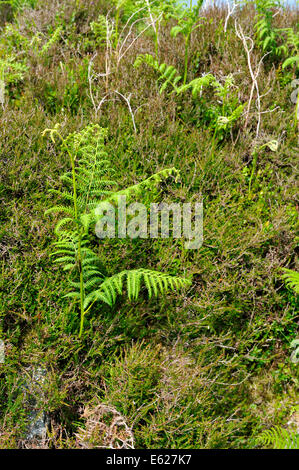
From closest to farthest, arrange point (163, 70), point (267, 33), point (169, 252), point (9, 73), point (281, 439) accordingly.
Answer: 1. point (281, 439)
2. point (169, 252)
3. point (163, 70)
4. point (9, 73)
5. point (267, 33)

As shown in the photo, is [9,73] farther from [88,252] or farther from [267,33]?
[267,33]

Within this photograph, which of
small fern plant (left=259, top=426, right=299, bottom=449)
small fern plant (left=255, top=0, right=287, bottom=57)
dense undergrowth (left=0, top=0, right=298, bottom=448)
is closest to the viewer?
small fern plant (left=259, top=426, right=299, bottom=449)

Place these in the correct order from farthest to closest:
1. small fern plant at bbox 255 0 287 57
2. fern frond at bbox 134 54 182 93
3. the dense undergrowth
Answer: small fern plant at bbox 255 0 287 57 → fern frond at bbox 134 54 182 93 → the dense undergrowth

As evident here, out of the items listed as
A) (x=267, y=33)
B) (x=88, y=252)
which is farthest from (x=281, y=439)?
(x=267, y=33)

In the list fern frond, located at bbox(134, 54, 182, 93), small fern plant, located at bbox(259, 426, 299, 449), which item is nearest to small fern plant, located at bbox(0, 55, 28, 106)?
fern frond, located at bbox(134, 54, 182, 93)

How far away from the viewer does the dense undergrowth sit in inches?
123

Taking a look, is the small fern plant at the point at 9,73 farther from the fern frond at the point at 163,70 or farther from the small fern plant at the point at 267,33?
the small fern plant at the point at 267,33

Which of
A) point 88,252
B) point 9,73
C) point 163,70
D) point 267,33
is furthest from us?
point 267,33

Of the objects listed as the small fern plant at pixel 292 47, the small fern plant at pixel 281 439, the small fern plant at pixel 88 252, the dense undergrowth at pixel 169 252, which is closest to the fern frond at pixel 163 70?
the dense undergrowth at pixel 169 252

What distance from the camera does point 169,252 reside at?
3762 mm

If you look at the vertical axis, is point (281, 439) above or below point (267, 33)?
below

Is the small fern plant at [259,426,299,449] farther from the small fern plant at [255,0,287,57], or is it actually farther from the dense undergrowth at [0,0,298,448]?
the small fern plant at [255,0,287,57]
